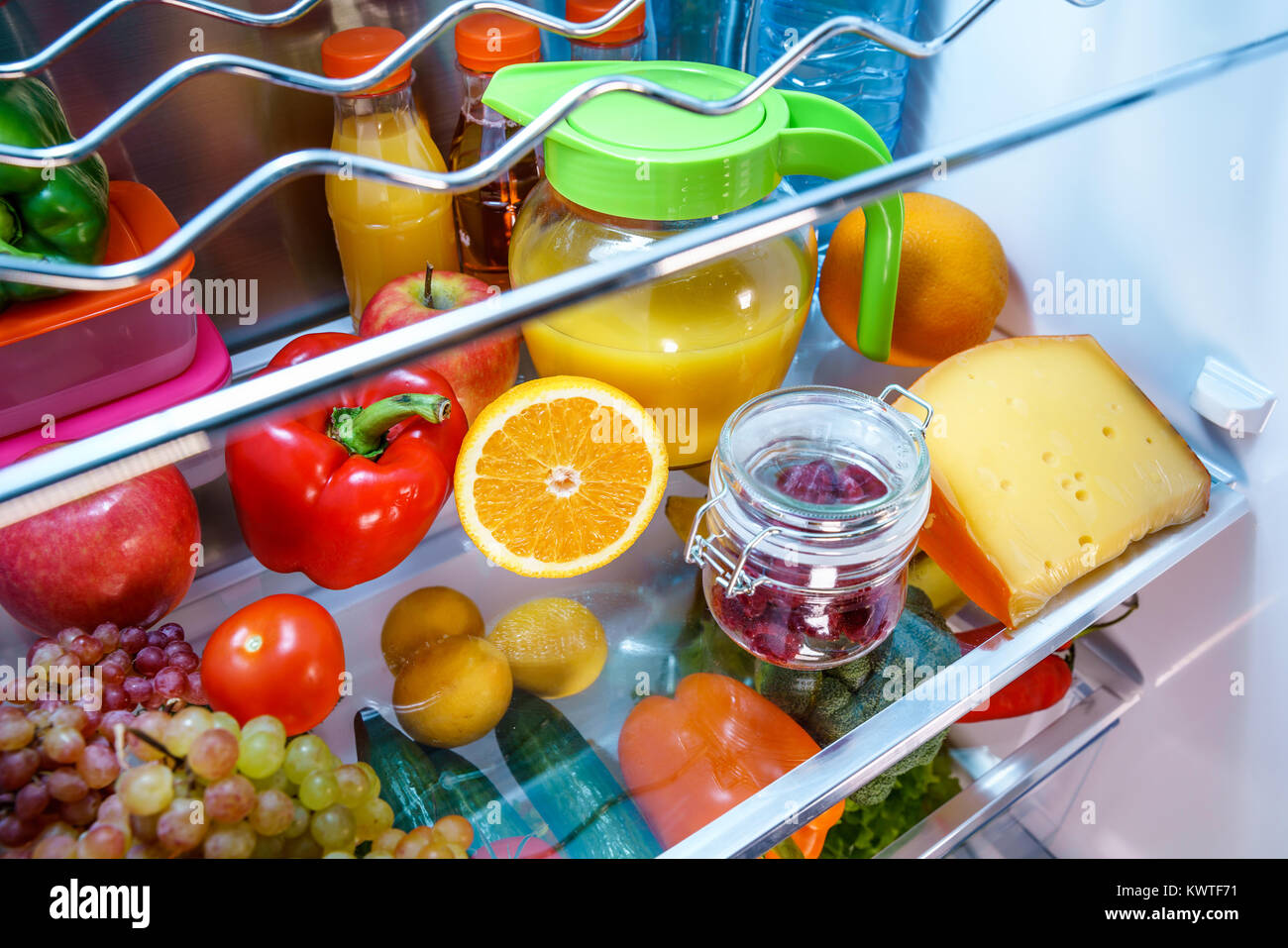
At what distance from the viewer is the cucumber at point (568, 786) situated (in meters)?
0.56

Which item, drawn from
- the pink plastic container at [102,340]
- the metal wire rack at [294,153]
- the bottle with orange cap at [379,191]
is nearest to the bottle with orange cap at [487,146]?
the bottle with orange cap at [379,191]

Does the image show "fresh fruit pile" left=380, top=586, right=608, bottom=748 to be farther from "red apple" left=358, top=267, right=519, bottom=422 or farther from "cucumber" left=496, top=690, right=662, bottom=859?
"red apple" left=358, top=267, right=519, bottom=422

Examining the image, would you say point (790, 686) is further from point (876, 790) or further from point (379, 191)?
point (379, 191)

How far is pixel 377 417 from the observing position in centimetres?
63

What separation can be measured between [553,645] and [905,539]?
0.81 ft

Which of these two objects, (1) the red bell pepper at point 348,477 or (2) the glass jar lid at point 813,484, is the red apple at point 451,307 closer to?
(1) the red bell pepper at point 348,477

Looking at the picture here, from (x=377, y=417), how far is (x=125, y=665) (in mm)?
209

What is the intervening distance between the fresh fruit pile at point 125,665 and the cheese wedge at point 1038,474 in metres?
0.49

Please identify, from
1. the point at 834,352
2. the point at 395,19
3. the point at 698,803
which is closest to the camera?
the point at 698,803

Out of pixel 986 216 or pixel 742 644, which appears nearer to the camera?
pixel 742 644

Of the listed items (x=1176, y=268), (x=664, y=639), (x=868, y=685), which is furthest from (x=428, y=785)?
(x=1176, y=268)

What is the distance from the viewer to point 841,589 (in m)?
0.60
